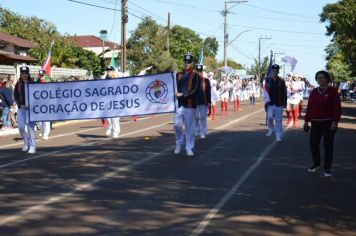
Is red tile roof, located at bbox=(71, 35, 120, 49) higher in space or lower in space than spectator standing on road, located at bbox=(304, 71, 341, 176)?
higher

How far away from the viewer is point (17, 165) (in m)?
11.0

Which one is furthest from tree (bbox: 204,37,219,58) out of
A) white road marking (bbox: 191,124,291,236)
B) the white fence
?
white road marking (bbox: 191,124,291,236)

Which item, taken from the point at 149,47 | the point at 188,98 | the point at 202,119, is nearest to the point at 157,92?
the point at 188,98

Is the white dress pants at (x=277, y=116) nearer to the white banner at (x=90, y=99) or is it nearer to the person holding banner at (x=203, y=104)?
the person holding banner at (x=203, y=104)

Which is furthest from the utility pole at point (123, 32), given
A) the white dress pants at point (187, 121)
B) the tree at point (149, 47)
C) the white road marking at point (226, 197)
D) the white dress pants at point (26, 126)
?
the white road marking at point (226, 197)

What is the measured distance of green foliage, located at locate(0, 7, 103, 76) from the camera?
157 feet

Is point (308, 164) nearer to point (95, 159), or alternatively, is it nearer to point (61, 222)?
point (95, 159)

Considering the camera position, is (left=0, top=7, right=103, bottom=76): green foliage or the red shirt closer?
the red shirt

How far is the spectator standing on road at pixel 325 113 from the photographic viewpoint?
980 cm

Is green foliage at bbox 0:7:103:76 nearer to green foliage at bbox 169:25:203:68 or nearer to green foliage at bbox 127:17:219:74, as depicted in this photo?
green foliage at bbox 127:17:219:74

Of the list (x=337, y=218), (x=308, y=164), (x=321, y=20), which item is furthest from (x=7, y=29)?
(x=337, y=218)

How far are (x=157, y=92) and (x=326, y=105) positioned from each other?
12.8 feet

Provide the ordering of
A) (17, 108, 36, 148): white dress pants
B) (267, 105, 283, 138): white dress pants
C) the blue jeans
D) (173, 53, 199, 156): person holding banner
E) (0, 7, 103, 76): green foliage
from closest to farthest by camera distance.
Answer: (173, 53, 199, 156): person holding banner
(17, 108, 36, 148): white dress pants
(267, 105, 283, 138): white dress pants
the blue jeans
(0, 7, 103, 76): green foliage

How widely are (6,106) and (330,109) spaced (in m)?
12.9
